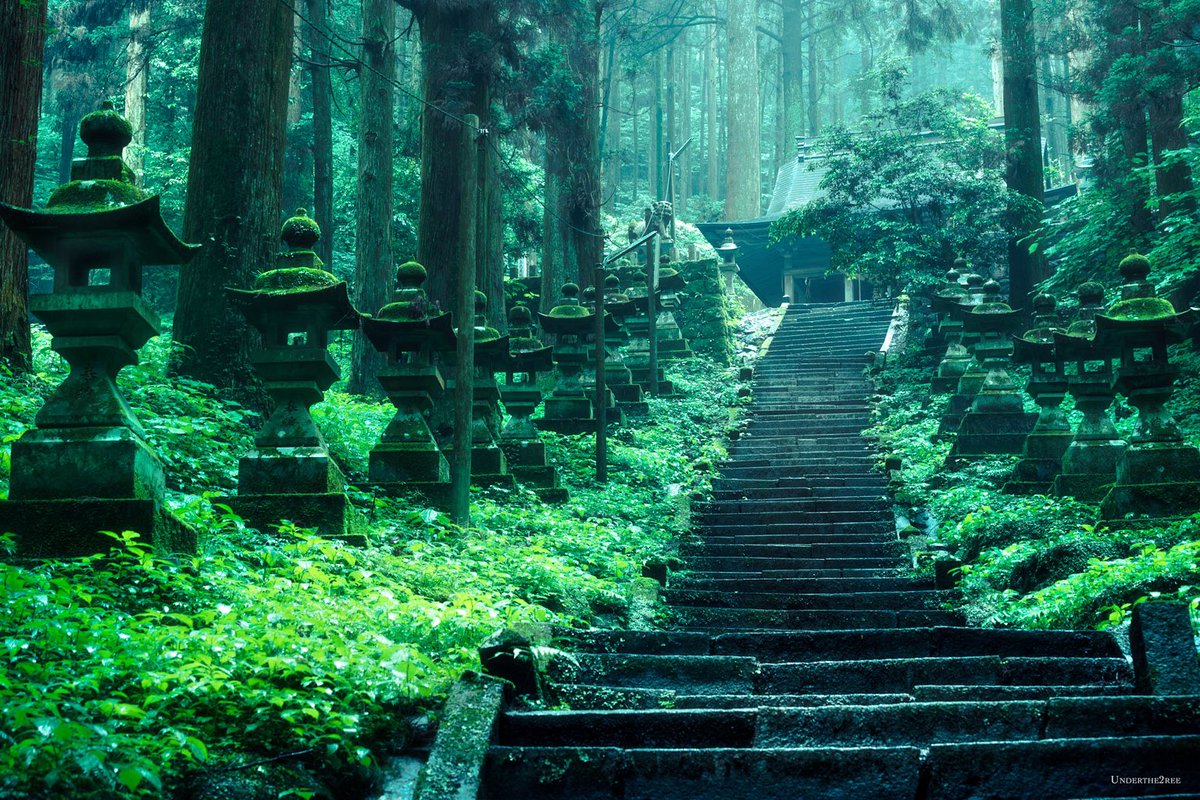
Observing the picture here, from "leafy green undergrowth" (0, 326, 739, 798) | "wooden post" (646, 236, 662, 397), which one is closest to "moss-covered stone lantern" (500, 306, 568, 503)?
"leafy green undergrowth" (0, 326, 739, 798)

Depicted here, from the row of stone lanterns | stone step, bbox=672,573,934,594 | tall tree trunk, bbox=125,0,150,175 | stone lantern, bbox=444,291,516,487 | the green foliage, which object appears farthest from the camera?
tall tree trunk, bbox=125,0,150,175

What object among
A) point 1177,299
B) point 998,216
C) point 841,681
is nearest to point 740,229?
point 998,216

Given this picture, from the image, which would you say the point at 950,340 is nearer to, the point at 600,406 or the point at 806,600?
the point at 600,406

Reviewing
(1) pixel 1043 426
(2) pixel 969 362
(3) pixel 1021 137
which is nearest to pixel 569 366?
(1) pixel 1043 426

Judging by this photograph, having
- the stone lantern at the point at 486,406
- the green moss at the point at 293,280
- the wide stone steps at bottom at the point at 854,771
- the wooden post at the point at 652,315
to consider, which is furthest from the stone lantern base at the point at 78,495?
the wooden post at the point at 652,315

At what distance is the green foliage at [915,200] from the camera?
2270 cm

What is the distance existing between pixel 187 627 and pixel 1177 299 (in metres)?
16.7

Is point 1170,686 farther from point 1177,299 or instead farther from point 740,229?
point 740,229

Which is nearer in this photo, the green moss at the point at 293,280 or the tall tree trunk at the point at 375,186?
the green moss at the point at 293,280

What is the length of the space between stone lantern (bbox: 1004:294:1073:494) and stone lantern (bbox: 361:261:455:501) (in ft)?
21.7

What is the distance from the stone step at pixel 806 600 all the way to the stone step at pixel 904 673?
10.4 ft

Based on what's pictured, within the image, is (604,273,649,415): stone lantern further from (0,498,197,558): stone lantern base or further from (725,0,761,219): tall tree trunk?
(725,0,761,219): tall tree trunk

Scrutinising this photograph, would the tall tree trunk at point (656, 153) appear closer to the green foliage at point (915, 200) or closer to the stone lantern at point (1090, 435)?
the green foliage at point (915, 200)

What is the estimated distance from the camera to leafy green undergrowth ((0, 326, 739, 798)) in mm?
4207
